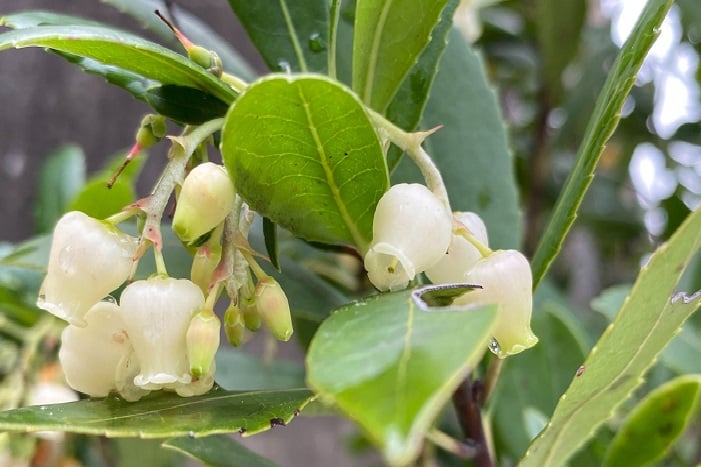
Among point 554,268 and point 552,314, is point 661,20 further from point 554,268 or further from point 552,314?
point 554,268

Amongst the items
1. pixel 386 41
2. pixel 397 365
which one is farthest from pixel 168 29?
pixel 397 365

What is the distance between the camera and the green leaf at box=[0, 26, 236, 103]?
371 mm

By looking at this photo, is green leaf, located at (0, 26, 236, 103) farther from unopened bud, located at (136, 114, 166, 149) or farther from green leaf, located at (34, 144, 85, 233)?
green leaf, located at (34, 144, 85, 233)

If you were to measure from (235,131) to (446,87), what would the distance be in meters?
0.39

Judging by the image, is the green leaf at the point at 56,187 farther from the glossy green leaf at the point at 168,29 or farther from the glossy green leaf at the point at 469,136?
the glossy green leaf at the point at 469,136

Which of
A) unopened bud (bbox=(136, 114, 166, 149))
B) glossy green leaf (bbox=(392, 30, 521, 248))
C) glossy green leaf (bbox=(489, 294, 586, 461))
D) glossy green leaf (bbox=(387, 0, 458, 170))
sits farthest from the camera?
glossy green leaf (bbox=(489, 294, 586, 461))

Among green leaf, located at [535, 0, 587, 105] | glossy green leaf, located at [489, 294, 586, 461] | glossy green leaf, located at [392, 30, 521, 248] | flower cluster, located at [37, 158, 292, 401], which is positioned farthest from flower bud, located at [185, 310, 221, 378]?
green leaf, located at [535, 0, 587, 105]

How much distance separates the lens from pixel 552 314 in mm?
812

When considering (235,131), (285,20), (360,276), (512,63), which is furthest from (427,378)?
(512,63)

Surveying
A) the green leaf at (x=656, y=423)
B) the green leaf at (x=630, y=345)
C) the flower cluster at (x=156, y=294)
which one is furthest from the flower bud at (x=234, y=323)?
the green leaf at (x=656, y=423)

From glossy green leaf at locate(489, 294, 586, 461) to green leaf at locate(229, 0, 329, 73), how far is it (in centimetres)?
42

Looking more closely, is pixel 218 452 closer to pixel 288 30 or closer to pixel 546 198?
Result: pixel 288 30

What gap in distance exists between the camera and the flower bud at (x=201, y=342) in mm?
385

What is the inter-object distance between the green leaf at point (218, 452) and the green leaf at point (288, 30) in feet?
1.04
